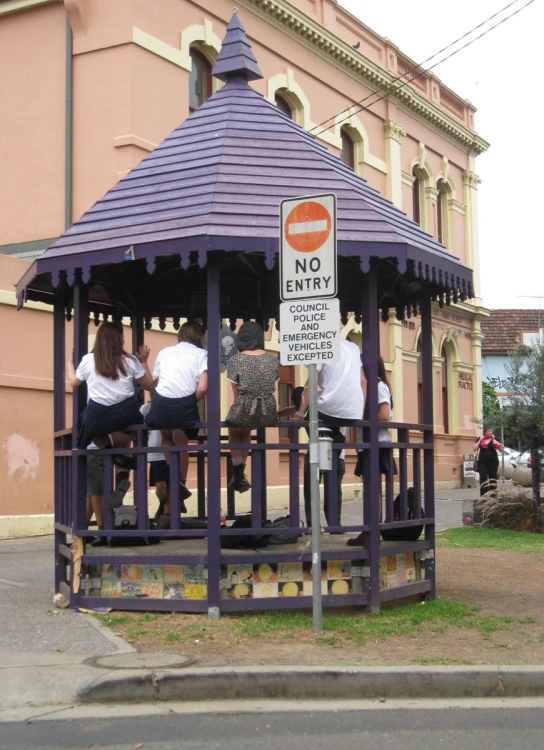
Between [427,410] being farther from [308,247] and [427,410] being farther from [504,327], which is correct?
[504,327]

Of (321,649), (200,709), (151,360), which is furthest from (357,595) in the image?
(151,360)

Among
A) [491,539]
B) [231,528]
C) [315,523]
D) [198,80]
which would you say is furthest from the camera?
[198,80]

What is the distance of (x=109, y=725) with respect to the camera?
5.02m

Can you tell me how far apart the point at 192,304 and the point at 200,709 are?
17.6 ft

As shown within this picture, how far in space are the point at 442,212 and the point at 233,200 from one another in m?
23.4

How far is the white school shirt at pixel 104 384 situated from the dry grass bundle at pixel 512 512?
9384 mm

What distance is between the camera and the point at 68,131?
17.2 meters

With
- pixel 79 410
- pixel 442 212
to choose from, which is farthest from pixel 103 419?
pixel 442 212

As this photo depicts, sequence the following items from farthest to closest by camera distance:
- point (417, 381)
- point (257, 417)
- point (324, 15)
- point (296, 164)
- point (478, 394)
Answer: point (478, 394) < point (417, 381) < point (324, 15) < point (296, 164) < point (257, 417)

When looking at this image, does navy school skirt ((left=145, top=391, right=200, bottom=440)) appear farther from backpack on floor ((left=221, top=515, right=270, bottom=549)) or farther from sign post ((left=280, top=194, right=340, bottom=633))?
sign post ((left=280, top=194, right=340, bottom=633))

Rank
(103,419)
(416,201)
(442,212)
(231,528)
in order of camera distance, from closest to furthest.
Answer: (231,528) < (103,419) < (416,201) < (442,212)

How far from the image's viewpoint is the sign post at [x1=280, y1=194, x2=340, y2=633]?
21.9 feet

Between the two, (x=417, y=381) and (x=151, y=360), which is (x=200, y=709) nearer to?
(x=151, y=360)

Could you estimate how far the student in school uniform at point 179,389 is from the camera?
25.2 feet
